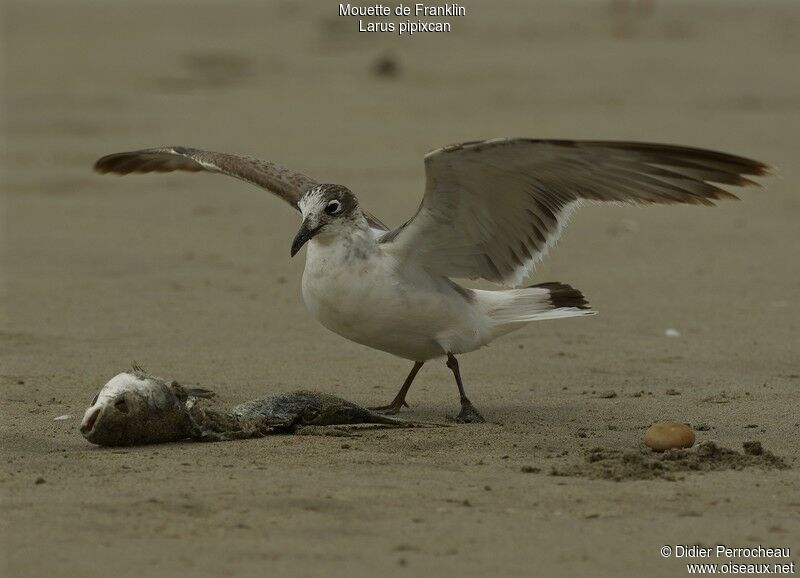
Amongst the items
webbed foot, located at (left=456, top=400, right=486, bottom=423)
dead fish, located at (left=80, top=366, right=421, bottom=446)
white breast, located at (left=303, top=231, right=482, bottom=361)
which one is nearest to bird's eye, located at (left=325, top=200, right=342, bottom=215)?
white breast, located at (left=303, top=231, right=482, bottom=361)

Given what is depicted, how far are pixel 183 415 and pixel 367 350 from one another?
105 inches

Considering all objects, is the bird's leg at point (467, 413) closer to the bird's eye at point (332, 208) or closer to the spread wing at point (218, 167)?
the bird's eye at point (332, 208)

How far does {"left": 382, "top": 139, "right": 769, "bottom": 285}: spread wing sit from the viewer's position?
5875mm

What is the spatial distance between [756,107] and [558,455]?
12647 mm

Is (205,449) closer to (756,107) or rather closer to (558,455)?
(558,455)

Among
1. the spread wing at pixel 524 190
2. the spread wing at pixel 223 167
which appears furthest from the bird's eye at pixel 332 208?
the spread wing at pixel 223 167

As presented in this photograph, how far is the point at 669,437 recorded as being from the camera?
5.62m

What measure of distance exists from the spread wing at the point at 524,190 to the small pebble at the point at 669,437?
1.04m

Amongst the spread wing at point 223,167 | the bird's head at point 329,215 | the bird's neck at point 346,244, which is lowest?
the bird's neck at point 346,244

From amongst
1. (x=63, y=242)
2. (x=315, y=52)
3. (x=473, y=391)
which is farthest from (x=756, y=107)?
(x=473, y=391)

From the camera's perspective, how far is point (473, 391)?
7211mm

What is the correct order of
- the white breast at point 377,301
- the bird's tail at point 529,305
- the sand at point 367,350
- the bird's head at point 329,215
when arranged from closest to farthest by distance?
the sand at point 367,350 → the white breast at point 377,301 → the bird's head at point 329,215 → the bird's tail at point 529,305

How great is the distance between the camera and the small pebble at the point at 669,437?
5.62 meters

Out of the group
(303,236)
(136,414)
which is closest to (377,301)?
(303,236)
